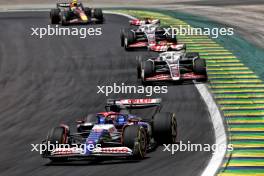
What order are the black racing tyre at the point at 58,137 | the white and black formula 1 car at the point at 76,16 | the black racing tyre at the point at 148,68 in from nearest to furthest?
the black racing tyre at the point at 58,137
the black racing tyre at the point at 148,68
the white and black formula 1 car at the point at 76,16

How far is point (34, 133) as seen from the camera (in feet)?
68.6

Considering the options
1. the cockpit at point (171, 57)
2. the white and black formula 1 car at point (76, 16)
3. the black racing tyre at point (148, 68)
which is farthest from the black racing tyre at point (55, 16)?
the black racing tyre at point (148, 68)

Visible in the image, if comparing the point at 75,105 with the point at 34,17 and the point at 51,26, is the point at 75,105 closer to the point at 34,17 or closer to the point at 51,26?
the point at 51,26

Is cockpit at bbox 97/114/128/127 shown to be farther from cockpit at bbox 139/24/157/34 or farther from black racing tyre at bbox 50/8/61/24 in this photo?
black racing tyre at bbox 50/8/61/24

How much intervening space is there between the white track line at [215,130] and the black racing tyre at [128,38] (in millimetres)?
7608

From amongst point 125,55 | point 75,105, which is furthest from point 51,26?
point 75,105

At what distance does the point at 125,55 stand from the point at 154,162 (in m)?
16.7

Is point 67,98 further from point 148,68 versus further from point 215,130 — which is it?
point 215,130

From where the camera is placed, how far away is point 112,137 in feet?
57.8

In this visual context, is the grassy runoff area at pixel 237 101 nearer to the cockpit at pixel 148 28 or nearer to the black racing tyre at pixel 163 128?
the black racing tyre at pixel 163 128

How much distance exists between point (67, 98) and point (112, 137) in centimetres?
813

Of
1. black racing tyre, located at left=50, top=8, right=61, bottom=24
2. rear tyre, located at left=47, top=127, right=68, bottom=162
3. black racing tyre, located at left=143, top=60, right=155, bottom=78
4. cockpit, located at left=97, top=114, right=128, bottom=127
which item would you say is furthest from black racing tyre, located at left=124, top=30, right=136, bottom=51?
rear tyre, located at left=47, top=127, right=68, bottom=162

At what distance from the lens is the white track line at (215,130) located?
16.1 m

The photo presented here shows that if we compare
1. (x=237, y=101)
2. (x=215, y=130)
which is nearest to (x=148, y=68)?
(x=237, y=101)
